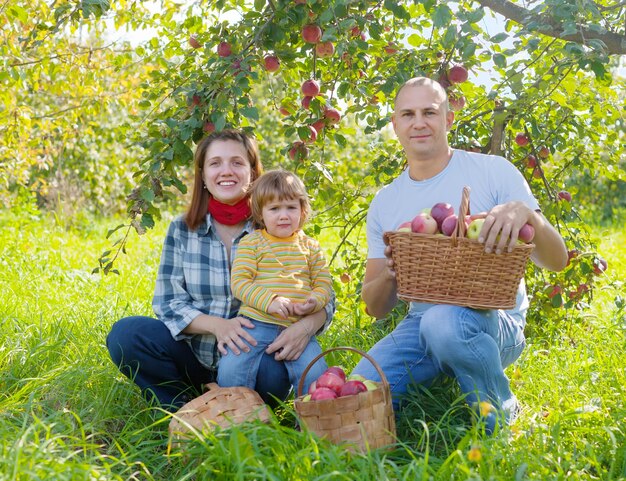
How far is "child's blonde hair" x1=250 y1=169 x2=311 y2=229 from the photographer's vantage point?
2627mm

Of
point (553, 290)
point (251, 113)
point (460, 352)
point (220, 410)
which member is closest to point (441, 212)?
point (460, 352)

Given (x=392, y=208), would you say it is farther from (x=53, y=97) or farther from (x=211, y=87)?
(x=53, y=97)

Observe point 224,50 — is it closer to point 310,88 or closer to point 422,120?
point 310,88

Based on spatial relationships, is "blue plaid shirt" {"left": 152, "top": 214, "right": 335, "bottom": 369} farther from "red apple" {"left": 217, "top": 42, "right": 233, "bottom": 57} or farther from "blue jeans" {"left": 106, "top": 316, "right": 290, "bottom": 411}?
"red apple" {"left": 217, "top": 42, "right": 233, "bottom": 57}

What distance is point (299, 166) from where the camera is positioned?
11.3 ft

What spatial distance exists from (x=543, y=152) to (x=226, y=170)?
1.80m

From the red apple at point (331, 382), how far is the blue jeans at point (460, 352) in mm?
258

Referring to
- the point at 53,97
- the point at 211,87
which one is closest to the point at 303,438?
the point at 211,87

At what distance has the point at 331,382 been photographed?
7.62 ft

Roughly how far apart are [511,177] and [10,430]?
1.88m

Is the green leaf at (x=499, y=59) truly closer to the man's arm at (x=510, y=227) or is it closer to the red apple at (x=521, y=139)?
the man's arm at (x=510, y=227)

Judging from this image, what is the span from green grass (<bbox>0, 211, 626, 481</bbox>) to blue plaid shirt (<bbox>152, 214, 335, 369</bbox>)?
309mm

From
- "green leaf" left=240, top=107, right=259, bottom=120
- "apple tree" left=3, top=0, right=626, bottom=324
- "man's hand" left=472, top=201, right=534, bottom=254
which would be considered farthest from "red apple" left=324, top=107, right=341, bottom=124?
"man's hand" left=472, top=201, right=534, bottom=254

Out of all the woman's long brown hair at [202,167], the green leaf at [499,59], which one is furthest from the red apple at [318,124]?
the green leaf at [499,59]
